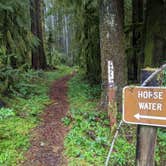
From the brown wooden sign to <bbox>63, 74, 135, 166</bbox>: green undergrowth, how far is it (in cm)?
252

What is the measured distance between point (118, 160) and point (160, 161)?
908mm

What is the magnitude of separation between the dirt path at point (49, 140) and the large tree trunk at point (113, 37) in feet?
4.98

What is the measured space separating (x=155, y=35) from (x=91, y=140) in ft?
13.4

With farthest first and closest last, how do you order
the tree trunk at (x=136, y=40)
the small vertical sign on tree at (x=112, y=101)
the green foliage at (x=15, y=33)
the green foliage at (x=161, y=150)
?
1. the tree trunk at (x=136, y=40)
2. the green foliage at (x=15, y=33)
3. the small vertical sign on tree at (x=112, y=101)
4. the green foliage at (x=161, y=150)

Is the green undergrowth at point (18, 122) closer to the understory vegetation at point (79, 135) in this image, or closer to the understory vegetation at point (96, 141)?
the understory vegetation at point (79, 135)

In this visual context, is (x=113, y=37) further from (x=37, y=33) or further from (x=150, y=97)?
(x=37, y=33)

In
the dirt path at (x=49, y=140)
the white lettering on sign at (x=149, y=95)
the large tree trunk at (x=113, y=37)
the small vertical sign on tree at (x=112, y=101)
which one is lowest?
the dirt path at (x=49, y=140)

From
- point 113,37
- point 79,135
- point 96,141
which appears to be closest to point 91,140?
point 96,141

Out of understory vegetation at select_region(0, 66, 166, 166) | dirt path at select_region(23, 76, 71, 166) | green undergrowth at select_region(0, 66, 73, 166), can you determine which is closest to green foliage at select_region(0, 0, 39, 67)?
green undergrowth at select_region(0, 66, 73, 166)

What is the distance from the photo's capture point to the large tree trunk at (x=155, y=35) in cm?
775

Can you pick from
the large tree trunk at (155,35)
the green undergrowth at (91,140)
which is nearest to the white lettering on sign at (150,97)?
the green undergrowth at (91,140)

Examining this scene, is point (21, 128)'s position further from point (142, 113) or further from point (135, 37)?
point (135, 37)

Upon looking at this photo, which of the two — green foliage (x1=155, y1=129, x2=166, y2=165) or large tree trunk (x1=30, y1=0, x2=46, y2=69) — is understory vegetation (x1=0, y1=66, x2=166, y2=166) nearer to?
green foliage (x1=155, y1=129, x2=166, y2=165)

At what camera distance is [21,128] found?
19.4 feet
